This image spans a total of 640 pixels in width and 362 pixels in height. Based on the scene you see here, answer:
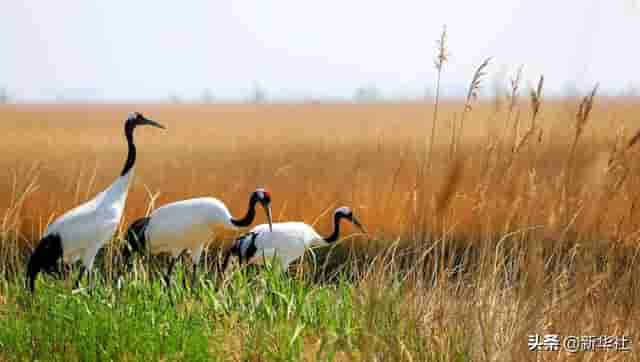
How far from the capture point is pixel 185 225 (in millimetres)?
5289

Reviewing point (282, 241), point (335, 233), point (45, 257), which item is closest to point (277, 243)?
point (282, 241)

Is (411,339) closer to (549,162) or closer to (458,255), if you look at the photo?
(549,162)

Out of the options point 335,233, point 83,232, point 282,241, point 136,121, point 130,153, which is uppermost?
point 136,121

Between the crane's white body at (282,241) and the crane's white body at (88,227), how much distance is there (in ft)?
2.40

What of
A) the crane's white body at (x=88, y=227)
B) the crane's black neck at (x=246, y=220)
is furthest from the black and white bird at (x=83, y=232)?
the crane's black neck at (x=246, y=220)

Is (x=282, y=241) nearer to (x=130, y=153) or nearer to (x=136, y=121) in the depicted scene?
(x=130, y=153)

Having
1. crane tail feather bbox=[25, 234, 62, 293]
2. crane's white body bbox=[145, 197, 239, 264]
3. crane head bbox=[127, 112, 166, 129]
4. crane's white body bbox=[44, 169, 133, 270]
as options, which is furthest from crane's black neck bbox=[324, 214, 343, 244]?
crane tail feather bbox=[25, 234, 62, 293]

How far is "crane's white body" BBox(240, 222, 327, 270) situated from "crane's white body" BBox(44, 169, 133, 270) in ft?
2.40

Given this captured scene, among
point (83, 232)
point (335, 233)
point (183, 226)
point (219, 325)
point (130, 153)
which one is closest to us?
point (219, 325)

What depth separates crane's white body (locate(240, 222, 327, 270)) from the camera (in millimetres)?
4969

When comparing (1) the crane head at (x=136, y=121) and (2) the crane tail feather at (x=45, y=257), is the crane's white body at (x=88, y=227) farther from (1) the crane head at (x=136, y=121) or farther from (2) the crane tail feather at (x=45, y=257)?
(1) the crane head at (x=136, y=121)

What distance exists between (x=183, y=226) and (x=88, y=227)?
0.75 m

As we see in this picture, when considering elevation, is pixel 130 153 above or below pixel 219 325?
above

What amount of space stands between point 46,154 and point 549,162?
22.4 ft
